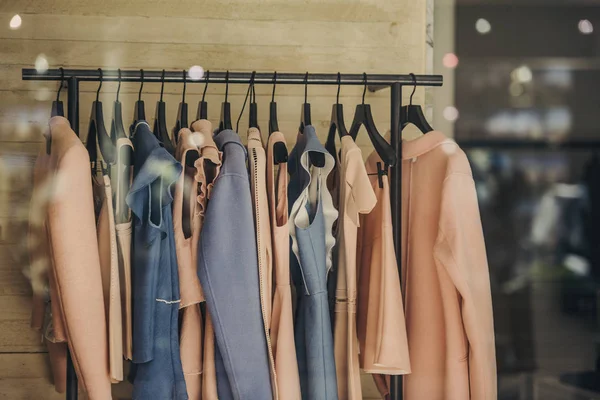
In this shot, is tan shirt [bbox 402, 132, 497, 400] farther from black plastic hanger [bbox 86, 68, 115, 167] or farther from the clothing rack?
black plastic hanger [bbox 86, 68, 115, 167]

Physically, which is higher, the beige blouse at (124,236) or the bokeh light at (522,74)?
the bokeh light at (522,74)

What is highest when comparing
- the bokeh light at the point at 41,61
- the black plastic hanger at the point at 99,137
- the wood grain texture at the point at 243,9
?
the wood grain texture at the point at 243,9

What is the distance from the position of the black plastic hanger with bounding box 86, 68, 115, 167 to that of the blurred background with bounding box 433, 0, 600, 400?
3.14 feet

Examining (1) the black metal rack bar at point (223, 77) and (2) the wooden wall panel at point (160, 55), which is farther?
(2) the wooden wall panel at point (160, 55)

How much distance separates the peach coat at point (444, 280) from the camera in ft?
4.69

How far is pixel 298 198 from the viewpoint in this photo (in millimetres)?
1421

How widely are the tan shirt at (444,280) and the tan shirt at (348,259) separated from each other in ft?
0.50

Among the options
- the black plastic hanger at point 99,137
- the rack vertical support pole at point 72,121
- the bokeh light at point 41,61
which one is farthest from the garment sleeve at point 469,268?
the bokeh light at point 41,61

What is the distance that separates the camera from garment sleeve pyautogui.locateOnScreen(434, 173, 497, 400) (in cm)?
142

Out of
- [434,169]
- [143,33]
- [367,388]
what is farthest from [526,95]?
[143,33]

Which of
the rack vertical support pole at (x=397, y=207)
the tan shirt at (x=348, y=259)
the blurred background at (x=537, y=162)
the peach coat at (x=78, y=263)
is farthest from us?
the blurred background at (x=537, y=162)

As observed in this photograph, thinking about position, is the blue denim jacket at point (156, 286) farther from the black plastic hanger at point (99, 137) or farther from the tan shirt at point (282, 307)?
the tan shirt at point (282, 307)

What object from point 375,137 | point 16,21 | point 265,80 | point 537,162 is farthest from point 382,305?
point 16,21

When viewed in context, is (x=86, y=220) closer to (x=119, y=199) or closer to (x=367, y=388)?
(x=119, y=199)
